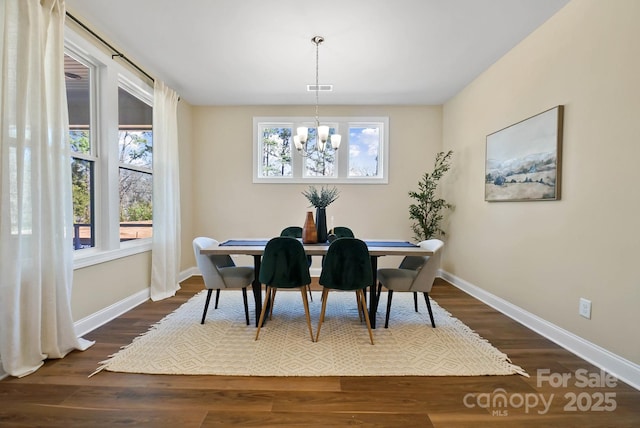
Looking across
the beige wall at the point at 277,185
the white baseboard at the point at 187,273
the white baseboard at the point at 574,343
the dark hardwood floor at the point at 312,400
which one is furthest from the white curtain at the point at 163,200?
the white baseboard at the point at 574,343

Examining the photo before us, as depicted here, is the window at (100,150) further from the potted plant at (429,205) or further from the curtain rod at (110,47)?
the potted plant at (429,205)

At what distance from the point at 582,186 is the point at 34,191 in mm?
3891

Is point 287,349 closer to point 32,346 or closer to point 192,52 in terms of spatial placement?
point 32,346

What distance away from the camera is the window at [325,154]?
175 inches

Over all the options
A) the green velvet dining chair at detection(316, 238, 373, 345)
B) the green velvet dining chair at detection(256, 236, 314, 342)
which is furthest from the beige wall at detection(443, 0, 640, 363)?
the green velvet dining chair at detection(256, 236, 314, 342)

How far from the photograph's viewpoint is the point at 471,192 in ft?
11.8

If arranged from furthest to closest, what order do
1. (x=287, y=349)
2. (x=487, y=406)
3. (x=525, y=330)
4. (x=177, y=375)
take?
1. (x=525, y=330)
2. (x=287, y=349)
3. (x=177, y=375)
4. (x=487, y=406)

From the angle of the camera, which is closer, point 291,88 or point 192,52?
point 192,52

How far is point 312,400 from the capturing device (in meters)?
1.60

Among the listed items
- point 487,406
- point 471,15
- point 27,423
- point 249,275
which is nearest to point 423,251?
point 487,406

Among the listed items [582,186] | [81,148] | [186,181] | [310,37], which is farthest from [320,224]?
[186,181]

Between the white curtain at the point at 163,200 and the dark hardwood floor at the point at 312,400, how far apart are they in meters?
1.37

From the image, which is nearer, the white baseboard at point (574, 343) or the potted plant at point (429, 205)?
the white baseboard at point (574, 343)

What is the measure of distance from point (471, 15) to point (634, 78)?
1224mm
